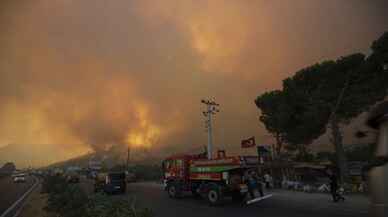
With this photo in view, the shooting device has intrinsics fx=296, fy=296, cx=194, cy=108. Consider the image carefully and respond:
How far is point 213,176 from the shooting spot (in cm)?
1859

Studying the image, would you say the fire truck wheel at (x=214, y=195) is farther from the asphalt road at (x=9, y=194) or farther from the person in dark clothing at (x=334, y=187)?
the asphalt road at (x=9, y=194)

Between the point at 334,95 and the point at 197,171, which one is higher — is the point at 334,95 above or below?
above

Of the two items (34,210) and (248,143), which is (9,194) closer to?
(34,210)

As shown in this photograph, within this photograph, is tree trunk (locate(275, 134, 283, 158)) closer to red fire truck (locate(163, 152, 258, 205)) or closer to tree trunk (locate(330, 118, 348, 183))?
tree trunk (locate(330, 118, 348, 183))

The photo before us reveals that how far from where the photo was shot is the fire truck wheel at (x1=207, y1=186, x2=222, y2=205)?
58.0 feet

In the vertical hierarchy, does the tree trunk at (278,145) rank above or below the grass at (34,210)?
above

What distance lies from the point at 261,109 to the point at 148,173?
3075cm

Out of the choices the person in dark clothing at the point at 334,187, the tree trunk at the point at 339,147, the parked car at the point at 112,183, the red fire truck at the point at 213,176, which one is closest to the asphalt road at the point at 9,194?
the parked car at the point at 112,183

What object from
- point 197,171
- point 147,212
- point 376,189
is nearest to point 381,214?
point 376,189

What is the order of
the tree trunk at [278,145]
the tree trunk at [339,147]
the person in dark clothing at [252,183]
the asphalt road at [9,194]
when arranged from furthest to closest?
the tree trunk at [278,145] < the tree trunk at [339,147] < the asphalt road at [9,194] < the person in dark clothing at [252,183]

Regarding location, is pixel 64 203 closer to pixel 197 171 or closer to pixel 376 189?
pixel 197 171

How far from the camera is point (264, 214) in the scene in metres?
14.3

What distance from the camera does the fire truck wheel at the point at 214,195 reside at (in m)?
17.7

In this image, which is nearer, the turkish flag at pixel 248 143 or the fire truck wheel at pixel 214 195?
the fire truck wheel at pixel 214 195
